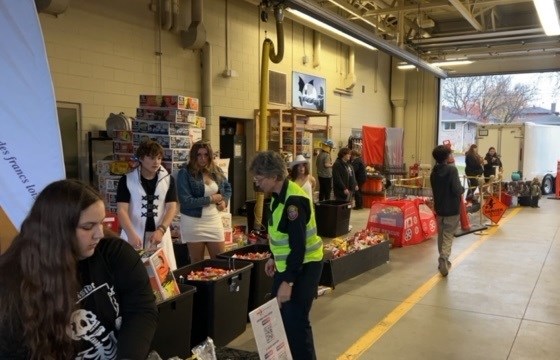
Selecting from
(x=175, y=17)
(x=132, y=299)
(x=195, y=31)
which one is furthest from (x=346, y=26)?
(x=132, y=299)

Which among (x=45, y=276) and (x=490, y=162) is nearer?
(x=45, y=276)

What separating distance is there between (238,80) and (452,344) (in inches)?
293

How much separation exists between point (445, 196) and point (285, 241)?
3.33 meters

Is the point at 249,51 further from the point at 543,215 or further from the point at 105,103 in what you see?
the point at 543,215

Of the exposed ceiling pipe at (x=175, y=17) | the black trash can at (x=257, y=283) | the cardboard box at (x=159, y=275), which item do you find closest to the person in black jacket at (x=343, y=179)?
the exposed ceiling pipe at (x=175, y=17)

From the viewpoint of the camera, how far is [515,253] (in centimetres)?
709

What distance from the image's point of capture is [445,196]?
18.6ft

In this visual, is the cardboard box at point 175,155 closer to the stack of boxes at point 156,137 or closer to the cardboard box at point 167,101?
the stack of boxes at point 156,137

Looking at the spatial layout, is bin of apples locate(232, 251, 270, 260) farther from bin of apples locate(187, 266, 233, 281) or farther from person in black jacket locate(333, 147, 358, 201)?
person in black jacket locate(333, 147, 358, 201)

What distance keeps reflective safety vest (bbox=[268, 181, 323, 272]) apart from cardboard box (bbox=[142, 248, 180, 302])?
0.65 metres

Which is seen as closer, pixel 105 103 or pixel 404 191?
pixel 105 103

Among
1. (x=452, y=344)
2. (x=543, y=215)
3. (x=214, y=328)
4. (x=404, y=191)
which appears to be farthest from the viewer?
(x=543, y=215)

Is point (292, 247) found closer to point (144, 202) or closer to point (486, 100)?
point (144, 202)

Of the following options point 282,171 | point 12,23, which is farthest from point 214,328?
point 12,23
